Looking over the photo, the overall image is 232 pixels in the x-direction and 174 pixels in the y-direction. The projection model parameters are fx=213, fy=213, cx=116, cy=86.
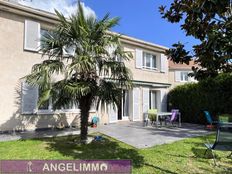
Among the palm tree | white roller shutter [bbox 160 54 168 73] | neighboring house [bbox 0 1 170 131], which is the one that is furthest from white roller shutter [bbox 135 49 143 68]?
the palm tree

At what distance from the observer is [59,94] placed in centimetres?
1015

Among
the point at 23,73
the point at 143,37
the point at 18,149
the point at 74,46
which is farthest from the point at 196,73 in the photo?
the point at 143,37

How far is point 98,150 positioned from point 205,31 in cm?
659

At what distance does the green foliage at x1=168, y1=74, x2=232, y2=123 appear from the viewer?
17.7 meters

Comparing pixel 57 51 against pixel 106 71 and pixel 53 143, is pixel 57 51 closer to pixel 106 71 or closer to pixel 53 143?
pixel 106 71

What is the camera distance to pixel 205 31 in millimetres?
4672

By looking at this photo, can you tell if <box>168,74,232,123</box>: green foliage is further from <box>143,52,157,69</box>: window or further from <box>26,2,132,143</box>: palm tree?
<box>26,2,132,143</box>: palm tree

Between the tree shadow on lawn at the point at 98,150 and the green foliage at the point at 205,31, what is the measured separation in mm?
4200

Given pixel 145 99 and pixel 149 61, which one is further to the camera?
pixel 149 61

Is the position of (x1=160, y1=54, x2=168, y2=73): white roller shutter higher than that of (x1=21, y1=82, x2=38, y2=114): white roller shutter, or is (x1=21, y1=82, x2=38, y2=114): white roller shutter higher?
(x1=160, y1=54, x2=168, y2=73): white roller shutter

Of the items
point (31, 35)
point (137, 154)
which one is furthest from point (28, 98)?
point (137, 154)

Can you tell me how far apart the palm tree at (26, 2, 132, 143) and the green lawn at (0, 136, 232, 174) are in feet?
4.90

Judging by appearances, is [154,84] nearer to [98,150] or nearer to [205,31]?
[98,150]

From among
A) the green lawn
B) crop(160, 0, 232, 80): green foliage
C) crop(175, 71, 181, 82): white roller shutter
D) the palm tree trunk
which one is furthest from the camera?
crop(175, 71, 181, 82): white roller shutter
